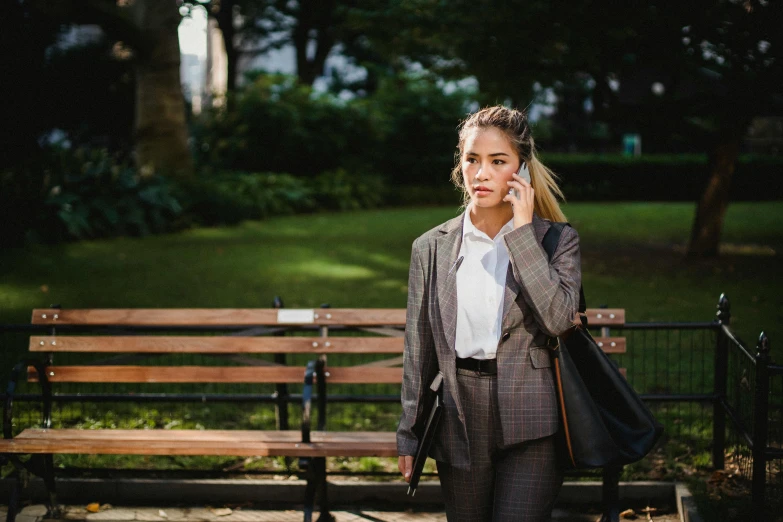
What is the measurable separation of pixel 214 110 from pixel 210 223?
6.71 meters

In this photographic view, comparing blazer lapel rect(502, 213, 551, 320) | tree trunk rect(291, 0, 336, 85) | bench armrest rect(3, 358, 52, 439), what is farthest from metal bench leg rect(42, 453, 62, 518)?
tree trunk rect(291, 0, 336, 85)

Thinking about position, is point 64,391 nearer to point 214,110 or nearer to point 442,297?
point 442,297

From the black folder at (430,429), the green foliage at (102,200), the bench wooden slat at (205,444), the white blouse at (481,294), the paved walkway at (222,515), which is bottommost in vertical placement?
the paved walkway at (222,515)

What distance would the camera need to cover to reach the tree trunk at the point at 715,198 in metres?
12.8

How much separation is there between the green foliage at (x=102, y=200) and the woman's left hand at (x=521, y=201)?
12768 millimetres

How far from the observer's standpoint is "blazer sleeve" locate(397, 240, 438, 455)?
3.16 meters

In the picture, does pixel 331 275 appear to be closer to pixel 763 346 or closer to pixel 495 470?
pixel 763 346

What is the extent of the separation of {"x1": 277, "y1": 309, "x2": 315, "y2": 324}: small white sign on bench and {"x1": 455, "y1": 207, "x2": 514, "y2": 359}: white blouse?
2.46 m

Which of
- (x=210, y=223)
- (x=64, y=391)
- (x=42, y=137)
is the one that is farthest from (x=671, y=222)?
(x=42, y=137)

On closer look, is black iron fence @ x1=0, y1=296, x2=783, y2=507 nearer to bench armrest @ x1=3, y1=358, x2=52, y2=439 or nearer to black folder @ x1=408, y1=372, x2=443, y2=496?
bench armrest @ x1=3, y1=358, x2=52, y2=439

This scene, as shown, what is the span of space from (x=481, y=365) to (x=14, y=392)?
3.20 m

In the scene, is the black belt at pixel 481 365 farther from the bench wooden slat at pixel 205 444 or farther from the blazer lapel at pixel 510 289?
the bench wooden slat at pixel 205 444

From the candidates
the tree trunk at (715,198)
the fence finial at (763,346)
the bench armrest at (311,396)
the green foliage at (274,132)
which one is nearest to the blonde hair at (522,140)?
the fence finial at (763,346)

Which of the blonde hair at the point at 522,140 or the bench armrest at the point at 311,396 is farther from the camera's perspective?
the bench armrest at the point at 311,396
